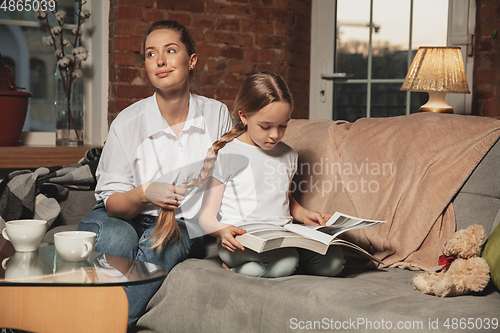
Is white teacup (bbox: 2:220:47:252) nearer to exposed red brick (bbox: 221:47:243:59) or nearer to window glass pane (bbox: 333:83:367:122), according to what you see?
exposed red brick (bbox: 221:47:243:59)

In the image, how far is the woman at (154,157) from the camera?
1.33 meters

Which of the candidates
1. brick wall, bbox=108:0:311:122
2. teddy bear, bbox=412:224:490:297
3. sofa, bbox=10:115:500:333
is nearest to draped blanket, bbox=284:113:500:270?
sofa, bbox=10:115:500:333

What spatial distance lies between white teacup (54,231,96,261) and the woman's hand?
0.21 meters

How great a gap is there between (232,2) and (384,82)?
41.7 inches

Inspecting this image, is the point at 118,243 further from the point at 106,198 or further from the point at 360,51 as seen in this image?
the point at 360,51

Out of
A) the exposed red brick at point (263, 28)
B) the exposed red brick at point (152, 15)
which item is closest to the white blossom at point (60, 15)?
the exposed red brick at point (152, 15)

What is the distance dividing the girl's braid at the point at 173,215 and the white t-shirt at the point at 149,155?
93 mm

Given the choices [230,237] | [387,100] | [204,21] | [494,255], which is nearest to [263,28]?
[204,21]

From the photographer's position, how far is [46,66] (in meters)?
2.73

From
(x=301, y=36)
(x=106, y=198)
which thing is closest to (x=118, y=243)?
(x=106, y=198)

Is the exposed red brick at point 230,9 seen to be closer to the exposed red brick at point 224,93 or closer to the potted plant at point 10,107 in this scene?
the exposed red brick at point 224,93

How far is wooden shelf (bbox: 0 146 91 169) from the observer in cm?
231

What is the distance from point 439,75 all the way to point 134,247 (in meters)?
1.62

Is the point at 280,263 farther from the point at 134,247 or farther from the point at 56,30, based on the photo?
the point at 56,30
